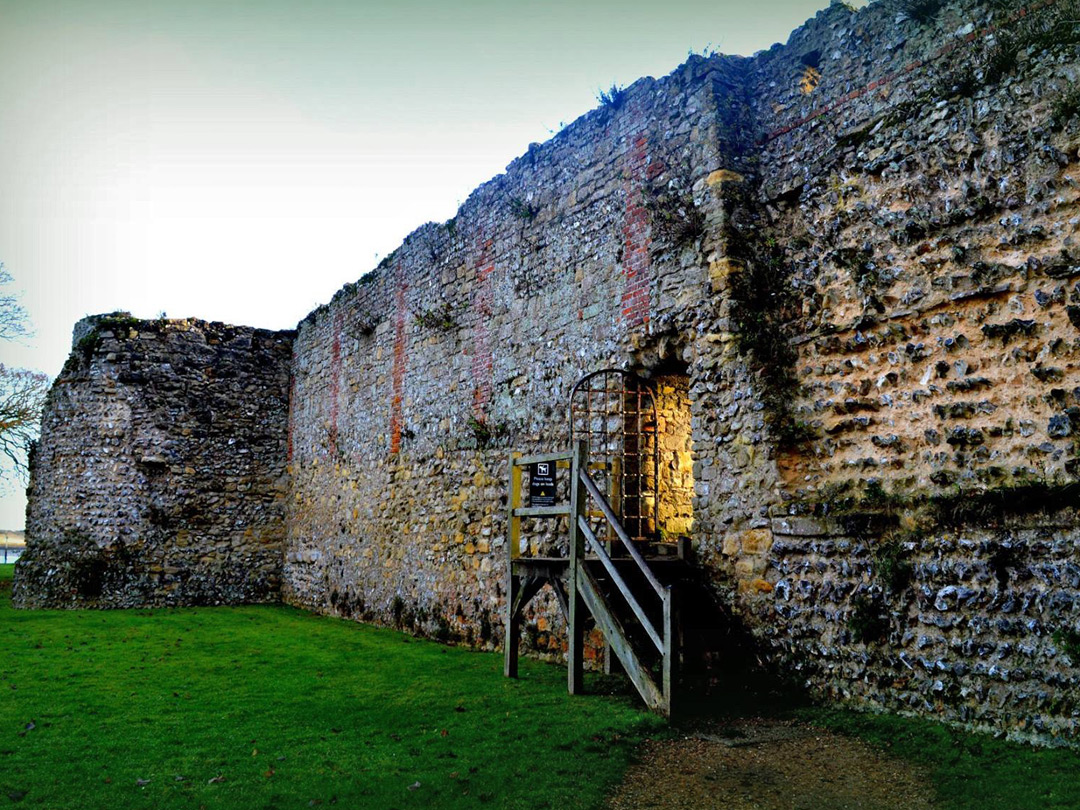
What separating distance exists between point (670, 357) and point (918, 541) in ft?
10.5

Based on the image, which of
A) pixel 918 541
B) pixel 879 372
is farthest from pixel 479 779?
pixel 879 372

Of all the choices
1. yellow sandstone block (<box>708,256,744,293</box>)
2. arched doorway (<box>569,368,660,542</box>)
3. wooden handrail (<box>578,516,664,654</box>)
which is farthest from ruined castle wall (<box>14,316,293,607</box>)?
yellow sandstone block (<box>708,256,744,293</box>)

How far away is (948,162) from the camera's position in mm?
6348

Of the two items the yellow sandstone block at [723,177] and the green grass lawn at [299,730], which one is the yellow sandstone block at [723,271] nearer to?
the yellow sandstone block at [723,177]

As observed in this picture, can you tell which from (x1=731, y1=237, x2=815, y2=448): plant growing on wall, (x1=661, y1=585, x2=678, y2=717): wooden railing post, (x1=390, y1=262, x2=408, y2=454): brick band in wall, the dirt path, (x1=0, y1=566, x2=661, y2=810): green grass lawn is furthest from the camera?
(x1=390, y1=262, x2=408, y2=454): brick band in wall

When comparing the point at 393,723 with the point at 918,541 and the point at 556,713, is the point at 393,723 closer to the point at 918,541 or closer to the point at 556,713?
the point at 556,713

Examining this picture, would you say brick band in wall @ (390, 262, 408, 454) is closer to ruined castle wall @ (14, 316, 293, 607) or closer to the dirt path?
ruined castle wall @ (14, 316, 293, 607)

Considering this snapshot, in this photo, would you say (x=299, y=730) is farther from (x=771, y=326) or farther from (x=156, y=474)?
(x=156, y=474)

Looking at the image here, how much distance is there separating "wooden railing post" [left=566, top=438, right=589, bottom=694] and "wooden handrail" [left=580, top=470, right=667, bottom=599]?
0.10 metres

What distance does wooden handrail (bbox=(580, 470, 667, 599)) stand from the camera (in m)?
6.15

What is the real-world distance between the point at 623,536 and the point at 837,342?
2.50 metres

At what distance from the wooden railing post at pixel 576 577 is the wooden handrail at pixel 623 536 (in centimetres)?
10

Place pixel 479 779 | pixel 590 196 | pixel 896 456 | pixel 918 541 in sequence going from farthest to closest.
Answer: pixel 590 196 → pixel 896 456 → pixel 918 541 → pixel 479 779

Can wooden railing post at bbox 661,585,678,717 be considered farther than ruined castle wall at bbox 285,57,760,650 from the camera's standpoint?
No
